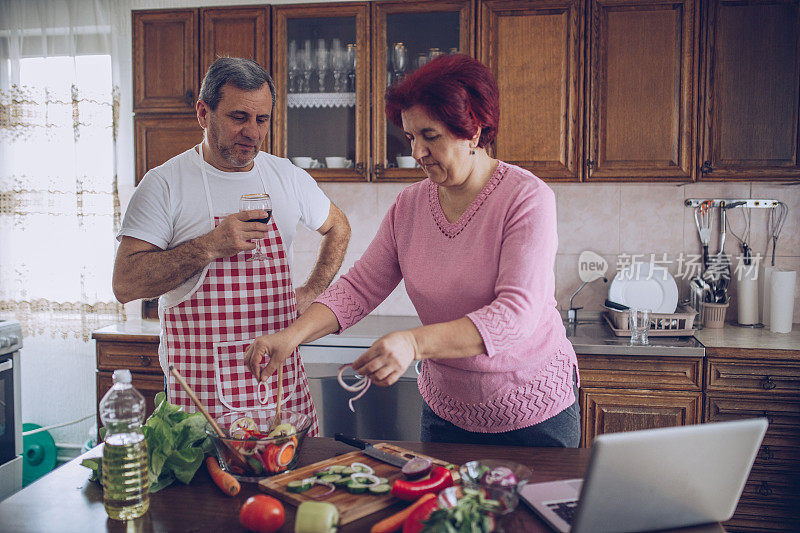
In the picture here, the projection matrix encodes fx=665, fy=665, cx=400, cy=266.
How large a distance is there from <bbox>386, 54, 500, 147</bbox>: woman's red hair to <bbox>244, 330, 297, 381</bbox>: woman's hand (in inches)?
22.9

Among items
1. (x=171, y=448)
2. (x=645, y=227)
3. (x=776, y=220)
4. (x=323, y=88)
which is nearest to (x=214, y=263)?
(x=171, y=448)

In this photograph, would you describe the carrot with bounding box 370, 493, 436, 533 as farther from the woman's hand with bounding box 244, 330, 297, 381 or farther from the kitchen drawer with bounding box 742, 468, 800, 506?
the kitchen drawer with bounding box 742, 468, 800, 506

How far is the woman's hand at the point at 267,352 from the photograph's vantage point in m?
1.38

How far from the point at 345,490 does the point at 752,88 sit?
96.3 inches

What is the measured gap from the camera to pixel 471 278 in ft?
4.88

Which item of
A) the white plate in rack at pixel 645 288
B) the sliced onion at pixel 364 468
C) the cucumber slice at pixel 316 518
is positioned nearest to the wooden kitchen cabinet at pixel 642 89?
the white plate in rack at pixel 645 288

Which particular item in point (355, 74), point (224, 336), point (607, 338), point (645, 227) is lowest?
point (607, 338)

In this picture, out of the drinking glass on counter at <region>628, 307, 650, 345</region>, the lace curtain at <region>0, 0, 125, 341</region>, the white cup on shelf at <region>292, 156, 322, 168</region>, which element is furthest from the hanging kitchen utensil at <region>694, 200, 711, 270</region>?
the lace curtain at <region>0, 0, 125, 341</region>

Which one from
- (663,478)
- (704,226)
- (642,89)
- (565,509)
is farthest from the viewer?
(704,226)

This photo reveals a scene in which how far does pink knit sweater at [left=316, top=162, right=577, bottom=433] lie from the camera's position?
140 cm

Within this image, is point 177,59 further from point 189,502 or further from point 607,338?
point 189,502

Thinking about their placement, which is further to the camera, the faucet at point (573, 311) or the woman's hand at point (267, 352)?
the faucet at point (573, 311)

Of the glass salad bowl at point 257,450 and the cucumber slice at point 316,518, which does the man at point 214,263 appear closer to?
the glass salad bowl at point 257,450

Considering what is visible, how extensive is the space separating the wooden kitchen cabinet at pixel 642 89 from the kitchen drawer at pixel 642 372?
2.53ft
